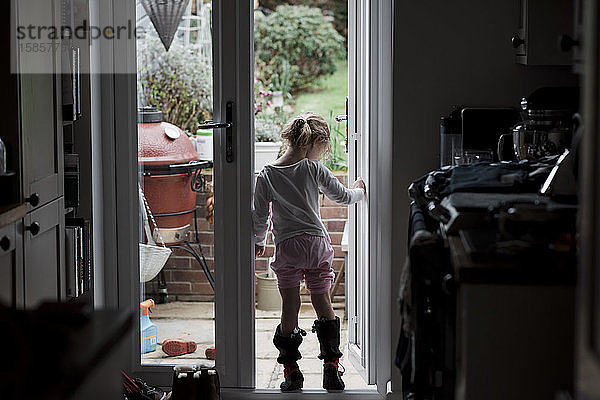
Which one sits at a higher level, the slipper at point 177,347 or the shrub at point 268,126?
the shrub at point 268,126

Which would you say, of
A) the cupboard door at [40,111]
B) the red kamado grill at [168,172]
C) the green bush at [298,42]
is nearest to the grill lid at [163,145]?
the red kamado grill at [168,172]

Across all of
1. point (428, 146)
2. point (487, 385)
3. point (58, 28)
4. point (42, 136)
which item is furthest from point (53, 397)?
point (428, 146)

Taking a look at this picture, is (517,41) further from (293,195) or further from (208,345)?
(208,345)

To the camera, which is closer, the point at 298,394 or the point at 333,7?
the point at 298,394

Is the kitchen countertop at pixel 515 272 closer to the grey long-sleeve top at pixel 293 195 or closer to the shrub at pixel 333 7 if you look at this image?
the grey long-sleeve top at pixel 293 195

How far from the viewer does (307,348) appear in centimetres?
369

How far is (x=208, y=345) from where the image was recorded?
12.0 ft

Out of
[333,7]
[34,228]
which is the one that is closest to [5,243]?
[34,228]

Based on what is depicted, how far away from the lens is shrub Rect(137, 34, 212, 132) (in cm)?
354

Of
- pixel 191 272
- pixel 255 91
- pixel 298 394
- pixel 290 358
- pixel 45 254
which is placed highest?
pixel 255 91

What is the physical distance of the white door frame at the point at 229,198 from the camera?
3.45 meters

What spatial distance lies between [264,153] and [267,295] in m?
0.60

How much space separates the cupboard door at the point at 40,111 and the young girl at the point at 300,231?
2.72ft

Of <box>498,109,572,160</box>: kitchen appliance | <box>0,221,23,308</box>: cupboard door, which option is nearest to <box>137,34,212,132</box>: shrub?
<box>0,221,23,308</box>: cupboard door
